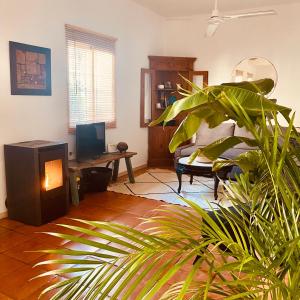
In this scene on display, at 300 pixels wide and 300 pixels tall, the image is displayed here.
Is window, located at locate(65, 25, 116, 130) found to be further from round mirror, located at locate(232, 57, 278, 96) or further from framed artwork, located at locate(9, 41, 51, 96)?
round mirror, located at locate(232, 57, 278, 96)

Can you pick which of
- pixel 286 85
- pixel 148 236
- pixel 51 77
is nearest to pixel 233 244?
pixel 148 236

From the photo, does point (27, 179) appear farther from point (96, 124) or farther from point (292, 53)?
point (292, 53)

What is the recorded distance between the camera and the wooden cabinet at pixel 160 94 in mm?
5895

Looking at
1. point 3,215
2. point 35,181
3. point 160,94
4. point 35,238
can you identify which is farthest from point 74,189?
point 160,94

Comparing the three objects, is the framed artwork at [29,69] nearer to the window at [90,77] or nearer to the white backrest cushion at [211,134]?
the window at [90,77]

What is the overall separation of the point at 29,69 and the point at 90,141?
1.25 meters

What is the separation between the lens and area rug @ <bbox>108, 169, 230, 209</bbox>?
4188mm

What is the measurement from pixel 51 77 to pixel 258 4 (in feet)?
12.8

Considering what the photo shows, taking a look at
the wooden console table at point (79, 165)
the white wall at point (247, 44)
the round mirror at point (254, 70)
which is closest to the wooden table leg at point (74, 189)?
the wooden console table at point (79, 165)

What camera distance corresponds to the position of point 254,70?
5797 millimetres

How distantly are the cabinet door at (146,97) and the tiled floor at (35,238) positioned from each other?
1976 millimetres

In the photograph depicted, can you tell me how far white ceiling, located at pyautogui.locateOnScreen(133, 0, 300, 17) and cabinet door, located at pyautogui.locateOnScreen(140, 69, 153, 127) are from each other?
45.6 inches

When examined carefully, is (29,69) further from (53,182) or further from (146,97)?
(146,97)

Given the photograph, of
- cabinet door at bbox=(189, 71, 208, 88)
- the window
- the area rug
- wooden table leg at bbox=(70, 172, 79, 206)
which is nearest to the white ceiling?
cabinet door at bbox=(189, 71, 208, 88)
